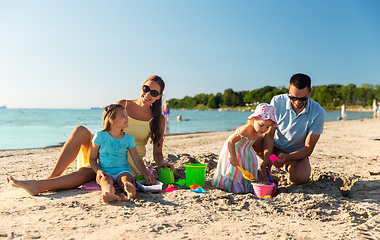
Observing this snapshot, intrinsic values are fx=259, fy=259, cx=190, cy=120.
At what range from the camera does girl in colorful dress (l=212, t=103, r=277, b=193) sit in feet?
10.6

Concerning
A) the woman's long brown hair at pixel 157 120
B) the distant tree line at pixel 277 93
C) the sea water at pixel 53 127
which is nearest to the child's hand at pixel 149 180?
the woman's long brown hair at pixel 157 120

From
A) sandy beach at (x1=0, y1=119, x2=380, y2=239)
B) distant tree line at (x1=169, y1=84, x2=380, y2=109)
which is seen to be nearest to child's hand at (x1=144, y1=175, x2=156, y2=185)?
sandy beach at (x1=0, y1=119, x2=380, y2=239)

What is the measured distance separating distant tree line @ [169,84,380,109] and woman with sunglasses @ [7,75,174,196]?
77.2m

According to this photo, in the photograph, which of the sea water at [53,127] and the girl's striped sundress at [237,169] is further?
the sea water at [53,127]

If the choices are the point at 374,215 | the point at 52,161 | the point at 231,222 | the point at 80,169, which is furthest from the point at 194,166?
the point at 52,161

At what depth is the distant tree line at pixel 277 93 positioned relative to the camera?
74688mm

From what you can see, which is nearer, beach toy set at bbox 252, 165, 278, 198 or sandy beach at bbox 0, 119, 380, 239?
sandy beach at bbox 0, 119, 380, 239

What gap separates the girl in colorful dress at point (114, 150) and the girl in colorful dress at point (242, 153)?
0.96 m

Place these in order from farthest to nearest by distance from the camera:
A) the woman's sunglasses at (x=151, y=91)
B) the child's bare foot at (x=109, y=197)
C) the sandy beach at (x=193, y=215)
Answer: the woman's sunglasses at (x=151, y=91) < the child's bare foot at (x=109, y=197) < the sandy beach at (x=193, y=215)

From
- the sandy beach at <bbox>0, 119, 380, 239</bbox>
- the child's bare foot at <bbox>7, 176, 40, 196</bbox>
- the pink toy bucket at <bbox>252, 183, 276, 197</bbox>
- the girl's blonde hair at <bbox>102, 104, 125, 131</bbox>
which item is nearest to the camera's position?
the sandy beach at <bbox>0, 119, 380, 239</bbox>

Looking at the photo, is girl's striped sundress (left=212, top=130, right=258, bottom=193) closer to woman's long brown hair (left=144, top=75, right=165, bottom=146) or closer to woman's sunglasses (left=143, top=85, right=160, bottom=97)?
woman's long brown hair (left=144, top=75, right=165, bottom=146)

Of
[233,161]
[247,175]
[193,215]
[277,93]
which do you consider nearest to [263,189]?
[247,175]

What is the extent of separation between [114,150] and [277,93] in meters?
88.8

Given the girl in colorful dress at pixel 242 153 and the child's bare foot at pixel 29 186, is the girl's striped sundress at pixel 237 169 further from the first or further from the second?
the child's bare foot at pixel 29 186
